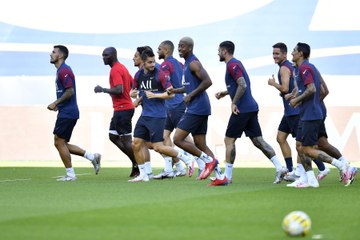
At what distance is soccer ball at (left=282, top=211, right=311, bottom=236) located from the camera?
938cm

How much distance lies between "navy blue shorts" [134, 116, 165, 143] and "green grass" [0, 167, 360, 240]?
81 centimetres

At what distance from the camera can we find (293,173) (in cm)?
1809

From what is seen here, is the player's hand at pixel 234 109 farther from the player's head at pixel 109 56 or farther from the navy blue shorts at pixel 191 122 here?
the player's head at pixel 109 56

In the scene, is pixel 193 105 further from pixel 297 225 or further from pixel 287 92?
pixel 297 225

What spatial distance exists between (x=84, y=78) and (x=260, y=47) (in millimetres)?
4919

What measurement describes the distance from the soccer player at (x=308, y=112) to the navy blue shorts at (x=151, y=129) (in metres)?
3.01

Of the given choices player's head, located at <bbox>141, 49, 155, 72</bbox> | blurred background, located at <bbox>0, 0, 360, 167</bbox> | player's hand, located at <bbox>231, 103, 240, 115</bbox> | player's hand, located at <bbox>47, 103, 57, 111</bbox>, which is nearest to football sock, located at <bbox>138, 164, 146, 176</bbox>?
player's head, located at <bbox>141, 49, 155, 72</bbox>

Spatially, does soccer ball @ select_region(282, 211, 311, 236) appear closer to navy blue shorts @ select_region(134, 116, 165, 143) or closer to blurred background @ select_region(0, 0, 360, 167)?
navy blue shorts @ select_region(134, 116, 165, 143)

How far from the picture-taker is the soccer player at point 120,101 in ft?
63.1

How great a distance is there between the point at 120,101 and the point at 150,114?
63.2 inches

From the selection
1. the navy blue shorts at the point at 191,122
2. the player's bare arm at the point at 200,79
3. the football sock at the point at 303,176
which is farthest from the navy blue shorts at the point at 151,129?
the football sock at the point at 303,176

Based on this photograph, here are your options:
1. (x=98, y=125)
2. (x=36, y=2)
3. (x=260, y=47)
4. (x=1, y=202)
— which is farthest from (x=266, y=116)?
(x=1, y=202)

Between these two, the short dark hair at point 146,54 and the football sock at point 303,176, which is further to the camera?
the short dark hair at point 146,54

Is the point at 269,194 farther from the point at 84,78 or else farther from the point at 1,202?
the point at 84,78
